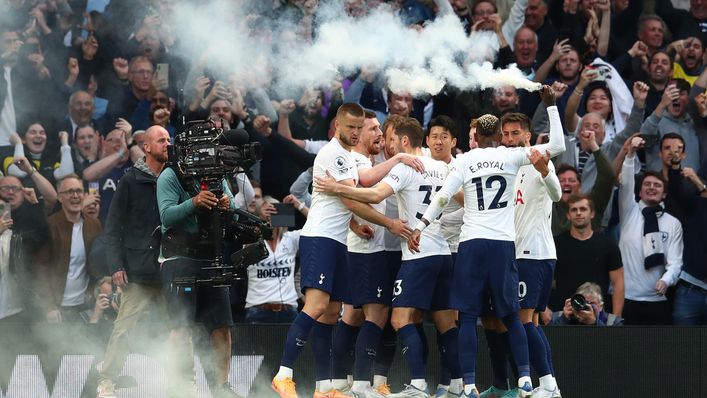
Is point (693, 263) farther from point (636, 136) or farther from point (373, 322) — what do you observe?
point (373, 322)

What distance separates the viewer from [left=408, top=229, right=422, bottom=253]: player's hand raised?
401 inches

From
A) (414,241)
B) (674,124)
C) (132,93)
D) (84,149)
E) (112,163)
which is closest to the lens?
(414,241)

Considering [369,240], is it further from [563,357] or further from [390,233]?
[563,357]

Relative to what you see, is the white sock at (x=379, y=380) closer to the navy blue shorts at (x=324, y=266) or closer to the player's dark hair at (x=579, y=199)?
the navy blue shorts at (x=324, y=266)

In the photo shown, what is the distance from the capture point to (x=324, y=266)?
400 inches

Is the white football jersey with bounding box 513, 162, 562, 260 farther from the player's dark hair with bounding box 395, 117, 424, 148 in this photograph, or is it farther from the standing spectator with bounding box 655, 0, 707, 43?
the standing spectator with bounding box 655, 0, 707, 43

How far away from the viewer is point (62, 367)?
38.9ft

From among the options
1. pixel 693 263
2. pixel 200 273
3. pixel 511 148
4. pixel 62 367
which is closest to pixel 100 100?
pixel 62 367

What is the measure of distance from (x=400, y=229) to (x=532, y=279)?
4.39 feet

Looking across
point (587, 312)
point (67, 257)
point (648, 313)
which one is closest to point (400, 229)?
point (587, 312)

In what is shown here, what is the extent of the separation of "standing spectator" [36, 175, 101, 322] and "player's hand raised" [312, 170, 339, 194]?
3.88 metres

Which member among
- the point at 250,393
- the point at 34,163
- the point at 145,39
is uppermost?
the point at 145,39

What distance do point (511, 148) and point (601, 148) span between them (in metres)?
3.93

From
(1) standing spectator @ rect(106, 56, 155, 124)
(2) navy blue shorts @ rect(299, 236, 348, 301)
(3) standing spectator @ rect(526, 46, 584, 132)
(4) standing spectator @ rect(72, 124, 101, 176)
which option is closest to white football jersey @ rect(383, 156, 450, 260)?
(2) navy blue shorts @ rect(299, 236, 348, 301)
